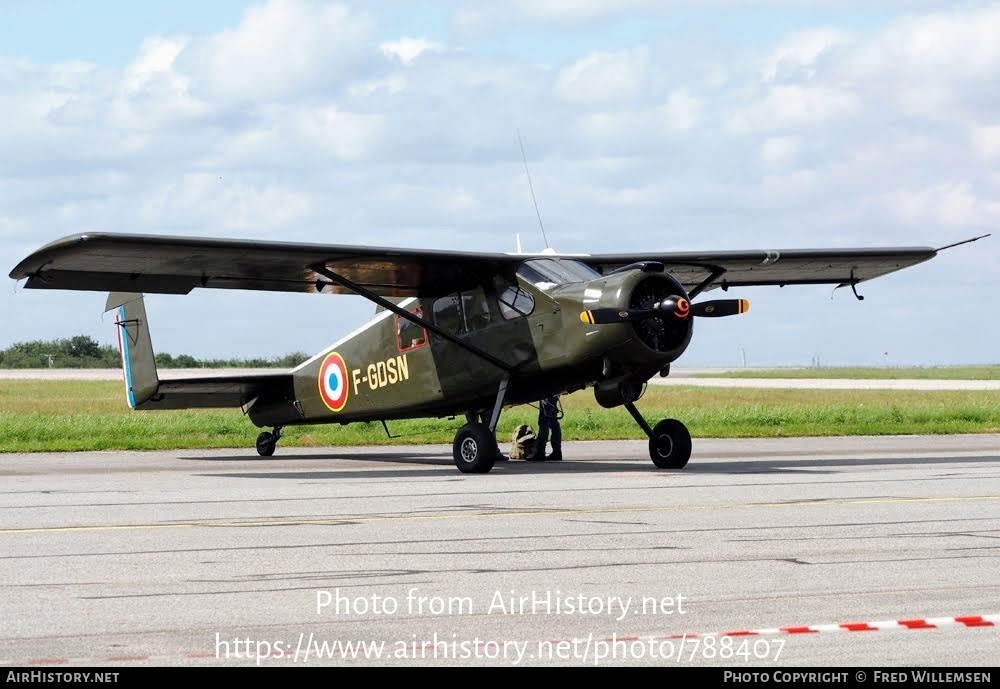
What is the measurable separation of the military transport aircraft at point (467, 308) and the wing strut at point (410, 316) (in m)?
0.03

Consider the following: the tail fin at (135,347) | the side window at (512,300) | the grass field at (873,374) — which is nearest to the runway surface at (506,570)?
the side window at (512,300)

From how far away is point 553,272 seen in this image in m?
17.5

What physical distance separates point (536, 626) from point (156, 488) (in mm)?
9798

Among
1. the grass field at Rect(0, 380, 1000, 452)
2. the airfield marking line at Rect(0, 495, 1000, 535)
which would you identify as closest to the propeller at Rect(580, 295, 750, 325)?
the airfield marking line at Rect(0, 495, 1000, 535)

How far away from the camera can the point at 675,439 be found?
18.0 meters

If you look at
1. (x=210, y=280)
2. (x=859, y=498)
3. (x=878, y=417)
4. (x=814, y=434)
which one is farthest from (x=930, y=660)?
(x=878, y=417)

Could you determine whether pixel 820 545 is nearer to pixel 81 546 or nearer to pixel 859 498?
pixel 859 498

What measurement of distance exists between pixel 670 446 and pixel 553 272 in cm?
287

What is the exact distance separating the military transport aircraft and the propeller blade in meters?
0.02

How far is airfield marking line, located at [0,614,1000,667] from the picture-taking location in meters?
6.16

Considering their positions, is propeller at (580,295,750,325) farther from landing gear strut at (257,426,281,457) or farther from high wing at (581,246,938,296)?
landing gear strut at (257,426,281,457)

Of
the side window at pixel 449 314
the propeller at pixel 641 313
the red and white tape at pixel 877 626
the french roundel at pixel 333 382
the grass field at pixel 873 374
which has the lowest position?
the grass field at pixel 873 374

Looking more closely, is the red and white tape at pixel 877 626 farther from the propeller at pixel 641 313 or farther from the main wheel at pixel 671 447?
the main wheel at pixel 671 447

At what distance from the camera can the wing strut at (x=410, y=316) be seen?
1795 centimetres
